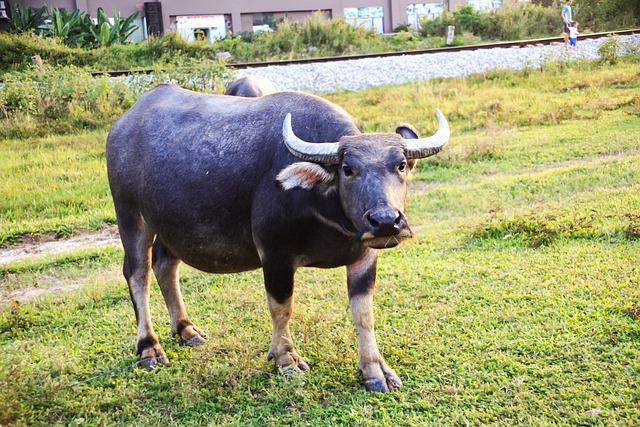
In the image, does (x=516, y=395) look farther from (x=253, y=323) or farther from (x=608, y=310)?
(x=253, y=323)

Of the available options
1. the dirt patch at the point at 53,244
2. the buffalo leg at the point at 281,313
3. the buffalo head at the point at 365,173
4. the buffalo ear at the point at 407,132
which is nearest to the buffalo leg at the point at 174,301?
the buffalo leg at the point at 281,313

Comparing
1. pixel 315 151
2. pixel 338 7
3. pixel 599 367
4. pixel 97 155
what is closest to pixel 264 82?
pixel 97 155

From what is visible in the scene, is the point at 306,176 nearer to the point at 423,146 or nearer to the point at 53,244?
the point at 423,146

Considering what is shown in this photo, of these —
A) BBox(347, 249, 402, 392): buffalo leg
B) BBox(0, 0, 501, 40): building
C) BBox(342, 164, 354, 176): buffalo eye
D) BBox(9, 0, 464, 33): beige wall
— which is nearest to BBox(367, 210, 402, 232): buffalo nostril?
BBox(342, 164, 354, 176): buffalo eye

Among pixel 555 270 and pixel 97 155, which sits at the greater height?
pixel 97 155

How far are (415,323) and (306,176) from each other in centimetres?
152

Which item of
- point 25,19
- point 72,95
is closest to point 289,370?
point 72,95

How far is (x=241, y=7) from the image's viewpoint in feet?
79.9

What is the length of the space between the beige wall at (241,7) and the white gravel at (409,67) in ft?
29.1

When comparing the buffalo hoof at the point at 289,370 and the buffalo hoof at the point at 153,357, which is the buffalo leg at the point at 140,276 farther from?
the buffalo hoof at the point at 289,370

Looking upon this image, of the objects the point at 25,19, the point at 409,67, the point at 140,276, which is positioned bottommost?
the point at 140,276

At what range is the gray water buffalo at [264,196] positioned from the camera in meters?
3.50

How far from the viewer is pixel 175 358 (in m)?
4.44

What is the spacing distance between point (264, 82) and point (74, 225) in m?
3.11
